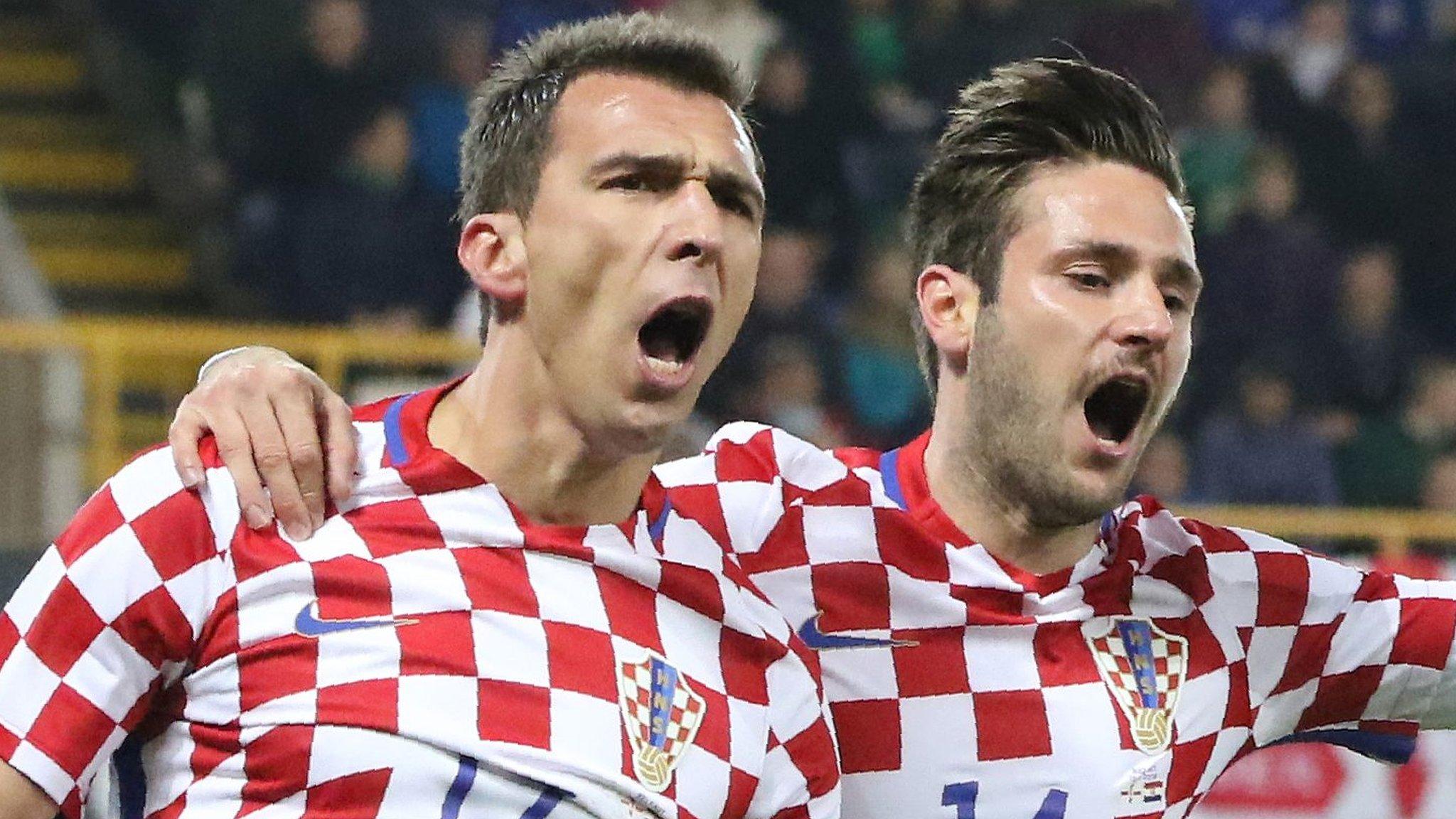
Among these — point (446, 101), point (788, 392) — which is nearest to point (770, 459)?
point (788, 392)

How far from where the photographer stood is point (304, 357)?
19.4ft

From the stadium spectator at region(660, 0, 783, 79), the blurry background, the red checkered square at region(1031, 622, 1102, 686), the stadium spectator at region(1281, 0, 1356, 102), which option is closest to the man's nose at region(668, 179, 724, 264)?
the red checkered square at region(1031, 622, 1102, 686)

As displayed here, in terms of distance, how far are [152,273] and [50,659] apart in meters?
5.83

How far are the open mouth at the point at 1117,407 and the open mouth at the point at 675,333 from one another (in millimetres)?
575

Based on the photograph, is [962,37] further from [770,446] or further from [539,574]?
[539,574]

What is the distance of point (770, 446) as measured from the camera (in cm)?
272

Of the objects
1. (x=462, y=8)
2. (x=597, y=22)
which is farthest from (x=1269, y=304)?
(x=597, y=22)

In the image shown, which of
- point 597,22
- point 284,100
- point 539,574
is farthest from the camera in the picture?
point 284,100

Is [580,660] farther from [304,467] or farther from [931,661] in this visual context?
[931,661]

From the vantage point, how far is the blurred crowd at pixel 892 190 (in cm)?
650

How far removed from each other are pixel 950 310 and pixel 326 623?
100cm

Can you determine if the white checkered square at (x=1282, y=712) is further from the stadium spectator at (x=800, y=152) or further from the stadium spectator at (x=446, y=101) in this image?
the stadium spectator at (x=446, y=101)

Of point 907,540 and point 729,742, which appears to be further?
point 907,540

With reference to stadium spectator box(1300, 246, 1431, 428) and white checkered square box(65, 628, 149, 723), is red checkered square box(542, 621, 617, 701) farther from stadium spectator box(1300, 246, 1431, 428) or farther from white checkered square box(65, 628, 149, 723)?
stadium spectator box(1300, 246, 1431, 428)
